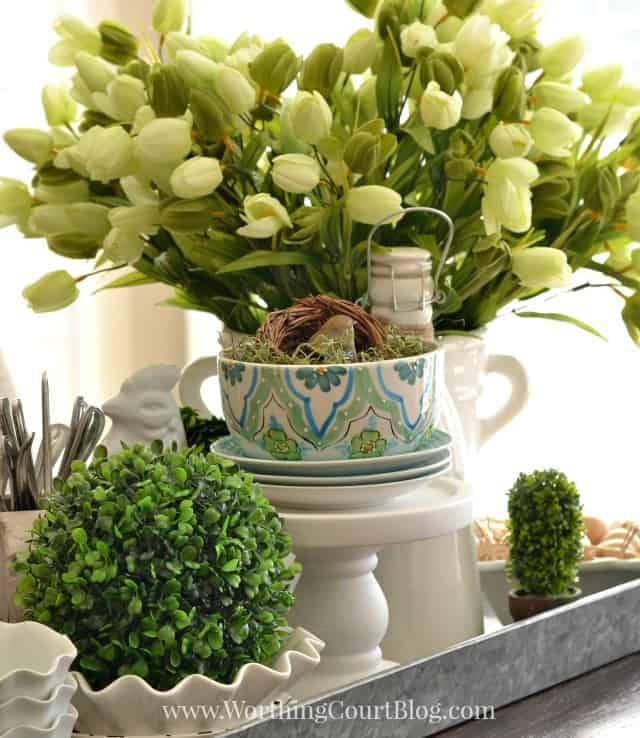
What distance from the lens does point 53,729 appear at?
534 mm

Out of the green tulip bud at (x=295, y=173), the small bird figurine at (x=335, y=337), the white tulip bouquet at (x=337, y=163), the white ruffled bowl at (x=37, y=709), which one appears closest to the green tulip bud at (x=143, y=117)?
the white tulip bouquet at (x=337, y=163)

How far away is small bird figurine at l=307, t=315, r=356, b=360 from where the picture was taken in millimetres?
732

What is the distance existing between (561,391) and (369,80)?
0.79 metres

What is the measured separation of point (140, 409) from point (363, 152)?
22cm

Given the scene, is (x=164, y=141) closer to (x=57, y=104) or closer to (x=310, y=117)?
(x=310, y=117)

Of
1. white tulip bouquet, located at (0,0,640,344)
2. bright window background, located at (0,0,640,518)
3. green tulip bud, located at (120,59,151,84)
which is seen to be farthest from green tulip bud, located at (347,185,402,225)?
bright window background, located at (0,0,640,518)

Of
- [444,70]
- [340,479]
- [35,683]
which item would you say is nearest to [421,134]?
[444,70]

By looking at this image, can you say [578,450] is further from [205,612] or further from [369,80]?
[205,612]

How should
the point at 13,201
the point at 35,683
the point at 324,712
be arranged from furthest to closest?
the point at 13,201 → the point at 324,712 → the point at 35,683

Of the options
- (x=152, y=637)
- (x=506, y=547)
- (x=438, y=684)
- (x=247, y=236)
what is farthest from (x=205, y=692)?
(x=506, y=547)

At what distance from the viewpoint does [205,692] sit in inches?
23.2

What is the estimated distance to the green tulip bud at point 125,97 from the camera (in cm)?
85

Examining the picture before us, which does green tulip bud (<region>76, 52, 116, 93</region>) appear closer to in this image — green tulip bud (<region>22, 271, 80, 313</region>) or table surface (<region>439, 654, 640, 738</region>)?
green tulip bud (<region>22, 271, 80, 313</region>)

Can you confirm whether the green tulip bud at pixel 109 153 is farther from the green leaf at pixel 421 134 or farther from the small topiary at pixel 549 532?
the small topiary at pixel 549 532
